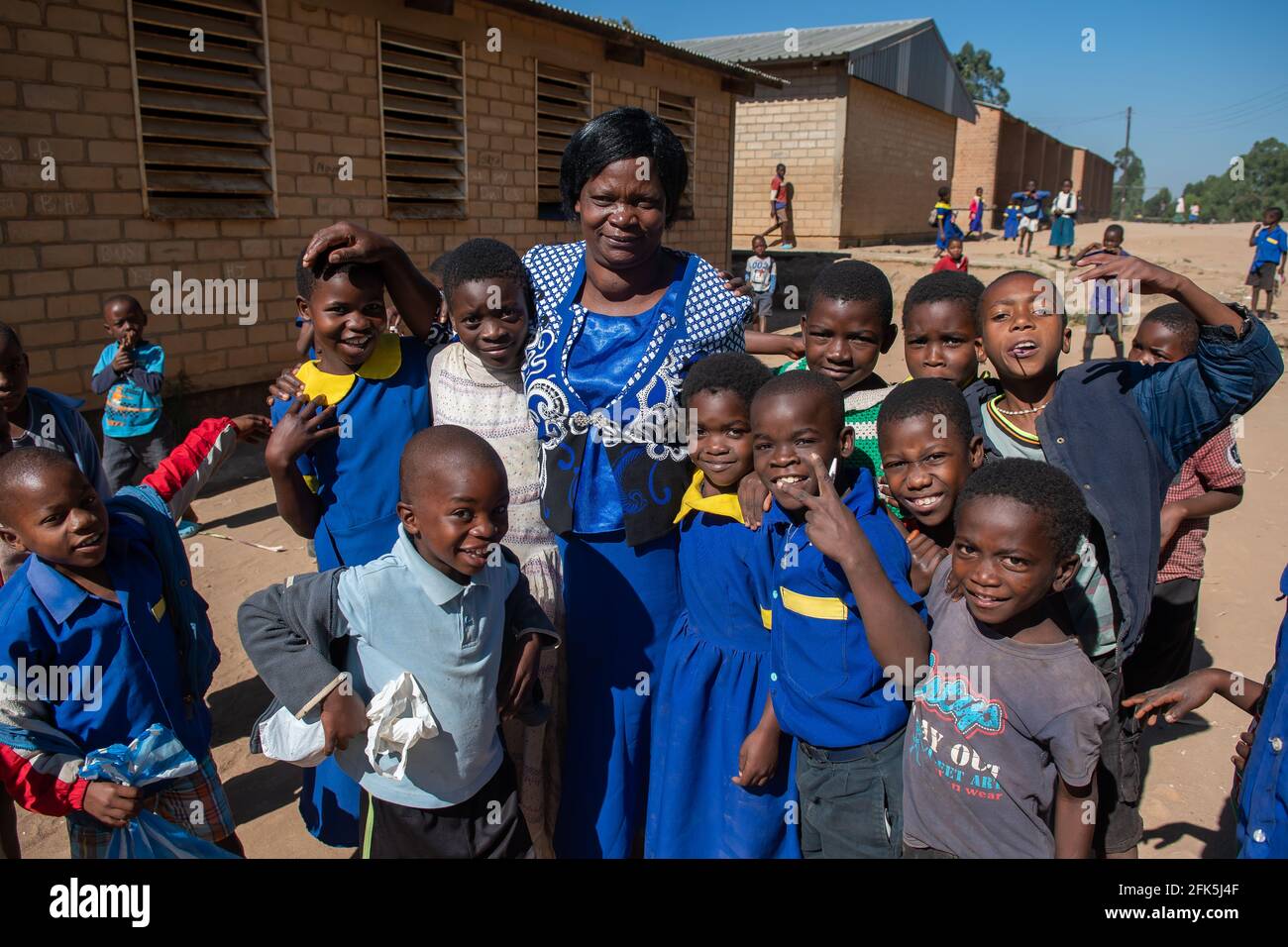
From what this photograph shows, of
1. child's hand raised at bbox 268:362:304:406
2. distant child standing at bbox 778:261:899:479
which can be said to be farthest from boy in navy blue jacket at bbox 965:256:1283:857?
child's hand raised at bbox 268:362:304:406

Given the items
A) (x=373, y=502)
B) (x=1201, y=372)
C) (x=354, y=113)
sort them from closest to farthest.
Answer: (x=1201, y=372) < (x=373, y=502) < (x=354, y=113)

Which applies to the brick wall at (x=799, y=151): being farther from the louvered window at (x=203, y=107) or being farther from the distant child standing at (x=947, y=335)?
the distant child standing at (x=947, y=335)

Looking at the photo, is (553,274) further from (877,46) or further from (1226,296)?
(877,46)

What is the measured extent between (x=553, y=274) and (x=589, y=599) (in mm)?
921

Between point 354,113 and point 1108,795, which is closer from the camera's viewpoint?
point 1108,795

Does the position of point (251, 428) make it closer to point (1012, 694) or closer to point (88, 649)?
point (88, 649)

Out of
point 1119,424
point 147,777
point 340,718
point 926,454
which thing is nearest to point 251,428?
point 147,777

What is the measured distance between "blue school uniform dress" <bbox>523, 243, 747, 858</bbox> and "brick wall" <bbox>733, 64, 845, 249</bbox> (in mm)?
17338

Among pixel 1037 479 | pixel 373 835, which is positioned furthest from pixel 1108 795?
pixel 373 835

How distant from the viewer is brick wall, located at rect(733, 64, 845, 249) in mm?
18172

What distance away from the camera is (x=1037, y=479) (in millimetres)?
1829

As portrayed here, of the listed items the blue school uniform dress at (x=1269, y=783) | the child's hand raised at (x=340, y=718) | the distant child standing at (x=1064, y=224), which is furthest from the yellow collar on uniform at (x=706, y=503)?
the distant child standing at (x=1064, y=224)

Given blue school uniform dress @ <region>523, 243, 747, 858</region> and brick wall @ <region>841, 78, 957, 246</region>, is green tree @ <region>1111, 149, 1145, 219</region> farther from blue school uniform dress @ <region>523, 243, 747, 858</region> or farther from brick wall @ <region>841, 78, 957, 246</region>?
blue school uniform dress @ <region>523, 243, 747, 858</region>

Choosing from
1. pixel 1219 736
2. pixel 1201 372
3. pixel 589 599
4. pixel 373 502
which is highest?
pixel 1201 372
